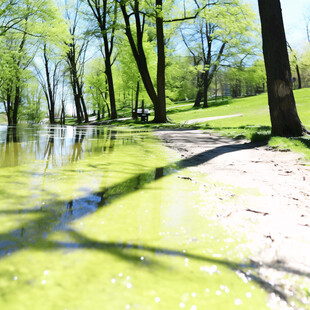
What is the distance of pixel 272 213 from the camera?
6.73 ft

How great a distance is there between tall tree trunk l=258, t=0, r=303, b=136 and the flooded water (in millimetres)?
4552

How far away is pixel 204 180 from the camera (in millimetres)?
3127

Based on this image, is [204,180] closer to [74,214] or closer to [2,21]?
[74,214]

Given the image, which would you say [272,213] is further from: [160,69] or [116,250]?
[160,69]

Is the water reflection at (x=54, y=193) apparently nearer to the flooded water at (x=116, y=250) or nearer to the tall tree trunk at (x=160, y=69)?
the flooded water at (x=116, y=250)

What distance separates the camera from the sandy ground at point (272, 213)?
123 centimetres

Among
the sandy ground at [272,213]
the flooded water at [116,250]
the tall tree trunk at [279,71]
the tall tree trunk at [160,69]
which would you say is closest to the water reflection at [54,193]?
the flooded water at [116,250]

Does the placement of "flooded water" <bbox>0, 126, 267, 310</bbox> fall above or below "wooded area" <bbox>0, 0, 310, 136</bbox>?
below

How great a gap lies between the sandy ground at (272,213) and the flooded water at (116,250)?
0.30 ft

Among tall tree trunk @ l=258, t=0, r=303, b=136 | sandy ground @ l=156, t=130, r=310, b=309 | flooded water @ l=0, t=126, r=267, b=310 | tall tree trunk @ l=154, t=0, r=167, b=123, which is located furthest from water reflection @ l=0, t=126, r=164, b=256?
tall tree trunk @ l=154, t=0, r=167, b=123

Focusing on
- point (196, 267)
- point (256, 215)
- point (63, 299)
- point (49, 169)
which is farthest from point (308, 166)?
point (63, 299)

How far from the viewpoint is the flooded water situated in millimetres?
1081

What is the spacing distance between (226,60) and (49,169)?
29392mm

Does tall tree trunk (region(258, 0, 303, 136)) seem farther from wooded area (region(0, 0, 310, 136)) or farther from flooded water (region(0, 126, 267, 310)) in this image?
flooded water (region(0, 126, 267, 310))
